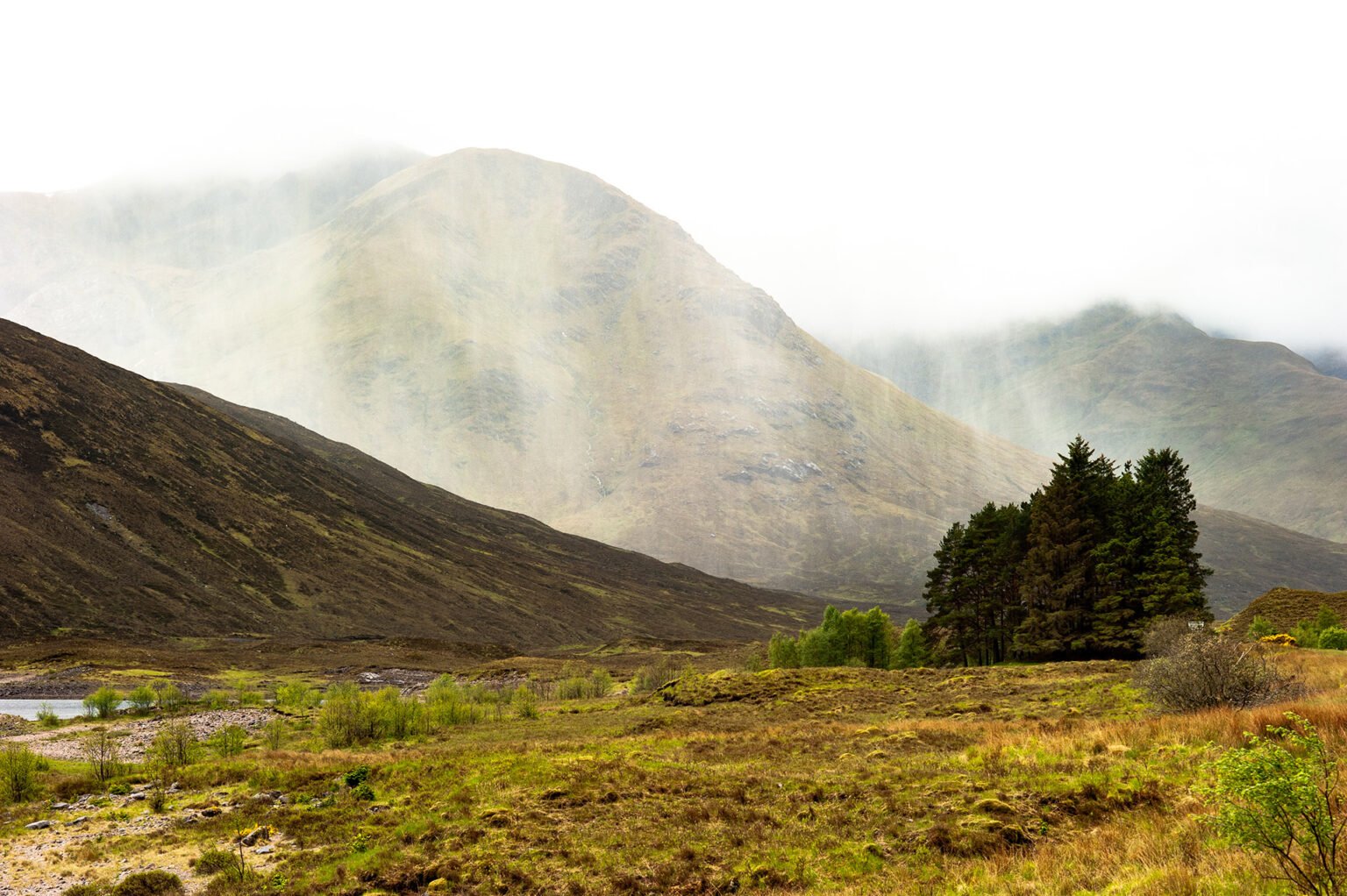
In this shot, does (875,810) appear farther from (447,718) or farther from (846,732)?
(447,718)

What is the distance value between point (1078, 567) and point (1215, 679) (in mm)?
39030

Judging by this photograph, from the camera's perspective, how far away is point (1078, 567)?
63094 mm

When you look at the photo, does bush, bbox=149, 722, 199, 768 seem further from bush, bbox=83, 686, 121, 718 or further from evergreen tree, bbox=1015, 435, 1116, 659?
evergreen tree, bbox=1015, 435, 1116, 659

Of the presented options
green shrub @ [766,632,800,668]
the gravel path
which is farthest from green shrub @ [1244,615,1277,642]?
the gravel path

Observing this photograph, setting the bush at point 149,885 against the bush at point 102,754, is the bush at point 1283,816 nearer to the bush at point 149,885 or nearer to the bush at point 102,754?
the bush at point 149,885

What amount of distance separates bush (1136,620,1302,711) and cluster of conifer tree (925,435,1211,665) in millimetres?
30271

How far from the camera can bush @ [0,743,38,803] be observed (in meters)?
29.3

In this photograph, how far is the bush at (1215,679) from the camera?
26.6 m

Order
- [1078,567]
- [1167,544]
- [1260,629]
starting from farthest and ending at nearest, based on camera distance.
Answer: [1078,567], [1167,544], [1260,629]

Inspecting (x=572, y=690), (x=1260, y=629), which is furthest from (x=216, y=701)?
(x=1260, y=629)

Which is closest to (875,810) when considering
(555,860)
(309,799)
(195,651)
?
(555,860)

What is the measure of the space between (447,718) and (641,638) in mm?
136890

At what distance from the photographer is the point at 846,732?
3444 cm

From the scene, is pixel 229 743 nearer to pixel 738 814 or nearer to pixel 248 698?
pixel 738 814
